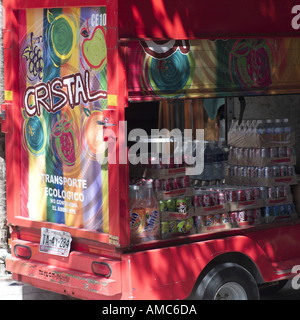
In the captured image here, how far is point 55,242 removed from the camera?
645 centimetres

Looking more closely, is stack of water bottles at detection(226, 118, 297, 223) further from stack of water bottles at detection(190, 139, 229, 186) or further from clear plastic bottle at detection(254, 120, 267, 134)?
stack of water bottles at detection(190, 139, 229, 186)

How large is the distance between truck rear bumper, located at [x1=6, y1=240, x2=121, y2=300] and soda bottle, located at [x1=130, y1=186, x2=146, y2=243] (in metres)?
0.30

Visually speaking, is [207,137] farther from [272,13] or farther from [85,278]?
[85,278]

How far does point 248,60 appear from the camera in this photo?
6.58m

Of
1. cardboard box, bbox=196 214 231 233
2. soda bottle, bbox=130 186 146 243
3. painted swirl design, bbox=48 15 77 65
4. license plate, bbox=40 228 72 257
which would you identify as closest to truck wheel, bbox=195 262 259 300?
cardboard box, bbox=196 214 231 233

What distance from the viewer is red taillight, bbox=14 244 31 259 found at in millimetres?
6703

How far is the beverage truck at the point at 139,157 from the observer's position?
5.83 metres

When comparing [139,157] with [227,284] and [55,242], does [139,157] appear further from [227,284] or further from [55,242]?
[227,284]

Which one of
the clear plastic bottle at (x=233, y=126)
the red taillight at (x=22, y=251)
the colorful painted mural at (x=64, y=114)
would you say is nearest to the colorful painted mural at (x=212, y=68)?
the colorful painted mural at (x=64, y=114)

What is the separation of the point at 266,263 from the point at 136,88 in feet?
6.60

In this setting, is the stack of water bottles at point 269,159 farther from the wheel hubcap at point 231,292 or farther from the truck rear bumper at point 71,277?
the truck rear bumper at point 71,277

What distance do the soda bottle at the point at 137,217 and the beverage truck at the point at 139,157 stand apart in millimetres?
12
